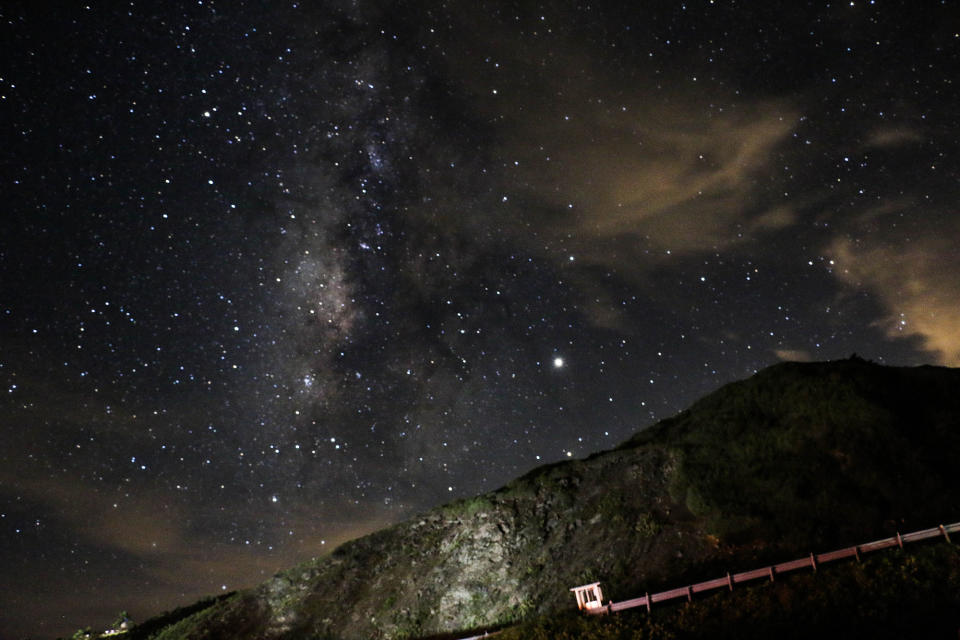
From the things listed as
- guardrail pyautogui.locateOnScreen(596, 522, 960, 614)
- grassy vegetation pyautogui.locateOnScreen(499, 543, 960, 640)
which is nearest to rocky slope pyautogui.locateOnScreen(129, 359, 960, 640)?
guardrail pyautogui.locateOnScreen(596, 522, 960, 614)

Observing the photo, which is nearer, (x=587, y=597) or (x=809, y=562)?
(x=809, y=562)

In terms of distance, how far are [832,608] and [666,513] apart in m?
9.02

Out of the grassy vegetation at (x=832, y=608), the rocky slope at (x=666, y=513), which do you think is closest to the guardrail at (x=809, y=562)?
the grassy vegetation at (x=832, y=608)

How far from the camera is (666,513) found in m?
22.0

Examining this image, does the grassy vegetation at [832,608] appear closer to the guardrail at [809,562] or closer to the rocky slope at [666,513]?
the guardrail at [809,562]

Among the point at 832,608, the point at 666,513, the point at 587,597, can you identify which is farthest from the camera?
the point at 666,513

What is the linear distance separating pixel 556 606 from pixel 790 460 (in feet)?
33.7

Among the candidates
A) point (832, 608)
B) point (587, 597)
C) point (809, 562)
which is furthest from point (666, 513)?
point (832, 608)

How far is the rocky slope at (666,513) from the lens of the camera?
59.4 feet

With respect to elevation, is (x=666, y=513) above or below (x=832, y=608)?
above

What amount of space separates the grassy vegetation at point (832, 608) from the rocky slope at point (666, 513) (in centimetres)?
307

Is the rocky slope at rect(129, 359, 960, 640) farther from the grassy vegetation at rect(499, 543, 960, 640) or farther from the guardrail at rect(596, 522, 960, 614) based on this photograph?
the grassy vegetation at rect(499, 543, 960, 640)

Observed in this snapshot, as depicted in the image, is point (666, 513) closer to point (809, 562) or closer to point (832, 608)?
point (809, 562)

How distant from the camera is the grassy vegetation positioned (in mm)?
12125
